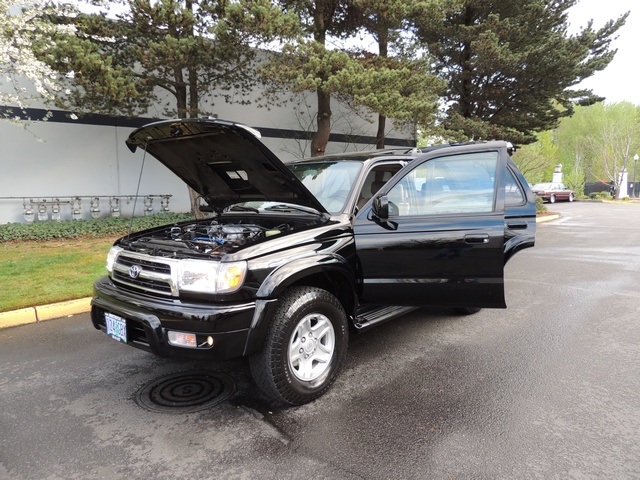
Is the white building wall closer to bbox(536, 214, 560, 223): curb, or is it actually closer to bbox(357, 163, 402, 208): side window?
bbox(357, 163, 402, 208): side window

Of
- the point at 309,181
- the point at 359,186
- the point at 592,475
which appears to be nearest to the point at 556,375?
the point at 592,475

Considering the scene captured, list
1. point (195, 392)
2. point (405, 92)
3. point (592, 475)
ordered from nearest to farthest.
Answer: point (592, 475) → point (195, 392) → point (405, 92)

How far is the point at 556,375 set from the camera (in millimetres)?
3477

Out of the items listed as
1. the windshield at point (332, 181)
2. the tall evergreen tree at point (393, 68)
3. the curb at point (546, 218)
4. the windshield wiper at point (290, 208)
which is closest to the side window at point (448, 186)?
the windshield at point (332, 181)

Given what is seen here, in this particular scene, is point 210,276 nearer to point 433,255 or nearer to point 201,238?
point 201,238

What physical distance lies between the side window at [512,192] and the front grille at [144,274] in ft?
10.6

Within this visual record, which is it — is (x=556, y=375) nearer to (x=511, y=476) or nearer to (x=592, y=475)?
(x=592, y=475)

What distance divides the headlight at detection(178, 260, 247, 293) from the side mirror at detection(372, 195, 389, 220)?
1.21 meters

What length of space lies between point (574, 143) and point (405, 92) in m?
45.2

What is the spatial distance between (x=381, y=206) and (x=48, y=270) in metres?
6.09

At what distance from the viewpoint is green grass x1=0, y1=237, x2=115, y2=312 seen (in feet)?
17.8

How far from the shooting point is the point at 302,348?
310cm

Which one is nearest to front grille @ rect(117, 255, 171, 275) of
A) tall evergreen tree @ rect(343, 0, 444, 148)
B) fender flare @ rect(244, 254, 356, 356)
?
fender flare @ rect(244, 254, 356, 356)

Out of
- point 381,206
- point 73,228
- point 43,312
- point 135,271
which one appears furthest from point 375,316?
point 73,228
